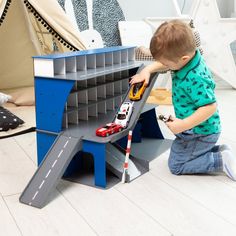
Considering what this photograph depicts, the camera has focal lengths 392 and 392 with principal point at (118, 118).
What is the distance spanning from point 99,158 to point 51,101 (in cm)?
23

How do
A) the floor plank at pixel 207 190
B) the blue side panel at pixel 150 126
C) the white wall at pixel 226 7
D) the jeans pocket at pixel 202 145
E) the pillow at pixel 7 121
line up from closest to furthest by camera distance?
the floor plank at pixel 207 190, the jeans pocket at pixel 202 145, the blue side panel at pixel 150 126, the pillow at pixel 7 121, the white wall at pixel 226 7

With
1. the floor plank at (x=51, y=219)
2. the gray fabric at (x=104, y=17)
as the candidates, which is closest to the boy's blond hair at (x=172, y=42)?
the floor plank at (x=51, y=219)

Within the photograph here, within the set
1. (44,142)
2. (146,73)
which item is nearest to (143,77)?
(146,73)

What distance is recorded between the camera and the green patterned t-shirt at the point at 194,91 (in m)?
1.17

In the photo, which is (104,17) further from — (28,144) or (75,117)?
(75,117)

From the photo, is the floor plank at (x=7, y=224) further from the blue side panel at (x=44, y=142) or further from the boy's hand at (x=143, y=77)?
the boy's hand at (x=143, y=77)

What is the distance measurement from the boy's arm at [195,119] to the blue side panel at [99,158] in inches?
8.9

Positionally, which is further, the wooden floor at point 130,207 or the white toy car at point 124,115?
the white toy car at point 124,115

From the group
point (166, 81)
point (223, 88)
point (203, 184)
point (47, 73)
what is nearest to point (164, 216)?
point (203, 184)

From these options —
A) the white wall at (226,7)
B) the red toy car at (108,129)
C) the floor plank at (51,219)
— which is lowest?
the floor plank at (51,219)

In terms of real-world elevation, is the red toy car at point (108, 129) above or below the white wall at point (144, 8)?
below

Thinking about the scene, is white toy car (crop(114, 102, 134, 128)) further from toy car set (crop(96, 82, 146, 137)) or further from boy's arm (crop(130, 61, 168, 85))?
boy's arm (crop(130, 61, 168, 85))

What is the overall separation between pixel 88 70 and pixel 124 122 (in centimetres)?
23

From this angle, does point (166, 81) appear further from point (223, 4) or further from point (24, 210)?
point (24, 210)
